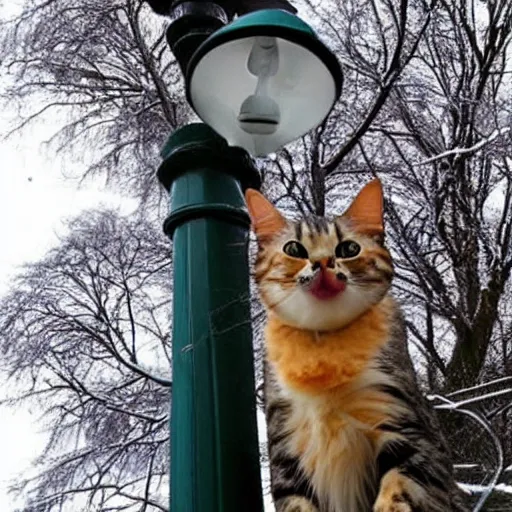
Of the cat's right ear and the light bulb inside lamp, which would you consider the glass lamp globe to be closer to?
the light bulb inside lamp

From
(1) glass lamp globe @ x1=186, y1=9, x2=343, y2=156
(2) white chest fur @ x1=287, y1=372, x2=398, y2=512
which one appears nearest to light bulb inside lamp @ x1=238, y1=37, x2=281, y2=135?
(1) glass lamp globe @ x1=186, y1=9, x2=343, y2=156

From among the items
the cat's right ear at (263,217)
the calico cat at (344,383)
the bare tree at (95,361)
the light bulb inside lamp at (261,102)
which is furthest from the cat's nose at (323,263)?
the bare tree at (95,361)

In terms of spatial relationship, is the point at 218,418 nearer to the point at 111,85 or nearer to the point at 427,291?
the point at 427,291

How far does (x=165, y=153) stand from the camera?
1446mm

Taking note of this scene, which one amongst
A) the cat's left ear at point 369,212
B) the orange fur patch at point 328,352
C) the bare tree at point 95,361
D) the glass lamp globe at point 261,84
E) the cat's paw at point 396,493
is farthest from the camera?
the bare tree at point 95,361

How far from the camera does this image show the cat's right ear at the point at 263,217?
1101 millimetres

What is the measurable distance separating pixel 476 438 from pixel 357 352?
1.52 metres

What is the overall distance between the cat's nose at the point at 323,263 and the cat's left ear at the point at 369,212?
0.31 ft

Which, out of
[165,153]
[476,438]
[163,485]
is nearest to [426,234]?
[476,438]

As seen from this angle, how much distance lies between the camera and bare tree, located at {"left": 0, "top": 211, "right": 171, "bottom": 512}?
324cm

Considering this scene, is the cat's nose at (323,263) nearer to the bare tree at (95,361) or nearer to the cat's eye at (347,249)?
the cat's eye at (347,249)

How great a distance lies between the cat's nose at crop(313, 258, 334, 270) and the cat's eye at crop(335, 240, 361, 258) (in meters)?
0.02

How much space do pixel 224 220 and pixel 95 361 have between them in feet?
7.99

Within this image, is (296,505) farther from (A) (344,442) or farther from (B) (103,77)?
(B) (103,77)
